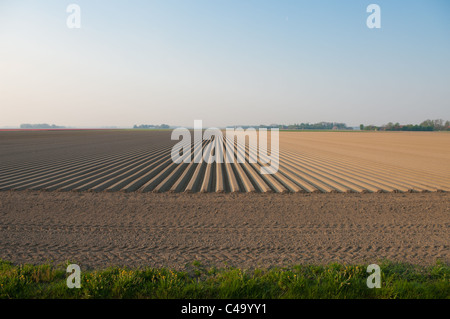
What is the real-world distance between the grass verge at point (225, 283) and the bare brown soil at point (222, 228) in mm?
297

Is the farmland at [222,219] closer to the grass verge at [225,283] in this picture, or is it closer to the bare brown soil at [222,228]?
the bare brown soil at [222,228]

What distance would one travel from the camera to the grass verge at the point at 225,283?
264cm

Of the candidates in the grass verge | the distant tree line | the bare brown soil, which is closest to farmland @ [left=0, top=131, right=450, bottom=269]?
the bare brown soil

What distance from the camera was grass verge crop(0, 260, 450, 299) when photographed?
8.66 feet

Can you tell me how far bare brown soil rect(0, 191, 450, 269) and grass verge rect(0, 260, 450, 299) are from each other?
0.98ft

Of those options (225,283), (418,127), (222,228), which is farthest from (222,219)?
(418,127)

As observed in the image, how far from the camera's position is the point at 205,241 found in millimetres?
4043

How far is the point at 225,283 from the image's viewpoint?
2773mm

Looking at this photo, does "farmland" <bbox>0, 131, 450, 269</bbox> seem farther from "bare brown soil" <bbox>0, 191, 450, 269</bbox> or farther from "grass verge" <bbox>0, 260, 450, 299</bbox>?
"grass verge" <bbox>0, 260, 450, 299</bbox>

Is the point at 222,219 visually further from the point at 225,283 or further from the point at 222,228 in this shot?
the point at 225,283
